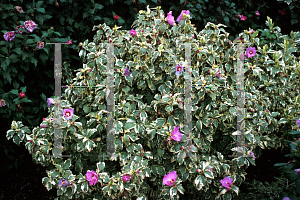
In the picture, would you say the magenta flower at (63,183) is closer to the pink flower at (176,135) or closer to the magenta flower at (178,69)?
the pink flower at (176,135)

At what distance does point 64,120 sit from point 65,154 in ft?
1.11

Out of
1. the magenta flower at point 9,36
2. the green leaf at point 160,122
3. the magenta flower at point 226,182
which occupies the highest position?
the magenta flower at point 9,36

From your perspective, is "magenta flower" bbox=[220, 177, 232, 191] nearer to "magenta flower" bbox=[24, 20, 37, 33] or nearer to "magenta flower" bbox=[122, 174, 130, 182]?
"magenta flower" bbox=[122, 174, 130, 182]

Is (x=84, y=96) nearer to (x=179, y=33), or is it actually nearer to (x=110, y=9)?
(x=179, y=33)

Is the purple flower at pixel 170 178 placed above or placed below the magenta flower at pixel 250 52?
below

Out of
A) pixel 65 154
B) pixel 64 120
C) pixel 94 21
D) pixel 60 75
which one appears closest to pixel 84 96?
pixel 64 120

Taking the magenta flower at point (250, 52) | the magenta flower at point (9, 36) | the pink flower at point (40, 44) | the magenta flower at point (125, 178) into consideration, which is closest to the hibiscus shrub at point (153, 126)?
the magenta flower at point (125, 178)

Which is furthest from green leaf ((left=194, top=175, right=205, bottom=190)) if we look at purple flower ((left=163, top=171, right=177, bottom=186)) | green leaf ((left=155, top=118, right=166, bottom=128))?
green leaf ((left=155, top=118, right=166, bottom=128))

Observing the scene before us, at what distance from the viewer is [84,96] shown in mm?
1857

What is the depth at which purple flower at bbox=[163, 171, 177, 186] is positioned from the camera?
153cm

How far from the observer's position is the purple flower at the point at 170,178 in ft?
5.03

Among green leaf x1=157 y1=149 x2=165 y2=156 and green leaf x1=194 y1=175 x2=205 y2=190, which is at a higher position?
green leaf x1=157 y1=149 x2=165 y2=156

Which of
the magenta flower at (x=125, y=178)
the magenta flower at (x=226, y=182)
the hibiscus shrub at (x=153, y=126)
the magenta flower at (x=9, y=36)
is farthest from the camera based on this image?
the magenta flower at (x=9, y=36)

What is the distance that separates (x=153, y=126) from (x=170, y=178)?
0.31m
